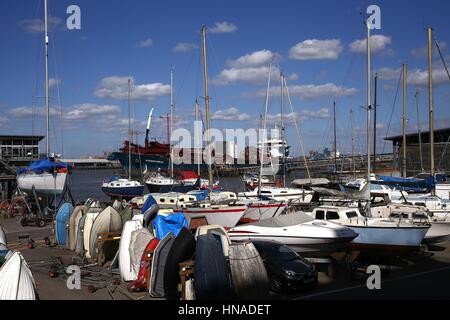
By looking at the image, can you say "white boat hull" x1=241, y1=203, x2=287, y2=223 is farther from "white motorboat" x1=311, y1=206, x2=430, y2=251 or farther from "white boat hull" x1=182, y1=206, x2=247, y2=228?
"white motorboat" x1=311, y1=206, x2=430, y2=251

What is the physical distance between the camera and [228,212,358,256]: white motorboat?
13570 mm

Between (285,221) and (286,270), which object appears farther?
(285,221)

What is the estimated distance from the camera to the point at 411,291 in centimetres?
1066

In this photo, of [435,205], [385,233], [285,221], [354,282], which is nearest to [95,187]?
[435,205]

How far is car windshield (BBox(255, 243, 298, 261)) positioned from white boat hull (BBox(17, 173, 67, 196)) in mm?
23403

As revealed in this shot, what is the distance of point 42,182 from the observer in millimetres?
31500

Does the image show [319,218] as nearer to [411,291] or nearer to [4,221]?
[411,291]

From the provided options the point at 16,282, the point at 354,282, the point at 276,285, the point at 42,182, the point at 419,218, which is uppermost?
the point at 42,182

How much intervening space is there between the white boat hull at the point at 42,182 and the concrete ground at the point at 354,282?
16.8 metres

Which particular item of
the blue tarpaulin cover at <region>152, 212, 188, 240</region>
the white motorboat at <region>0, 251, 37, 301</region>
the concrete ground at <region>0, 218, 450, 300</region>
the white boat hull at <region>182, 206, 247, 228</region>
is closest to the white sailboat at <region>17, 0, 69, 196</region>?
the white boat hull at <region>182, 206, 247, 228</region>

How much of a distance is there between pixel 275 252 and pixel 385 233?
14.6 ft

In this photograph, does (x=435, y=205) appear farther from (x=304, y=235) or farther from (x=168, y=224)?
(x=168, y=224)
